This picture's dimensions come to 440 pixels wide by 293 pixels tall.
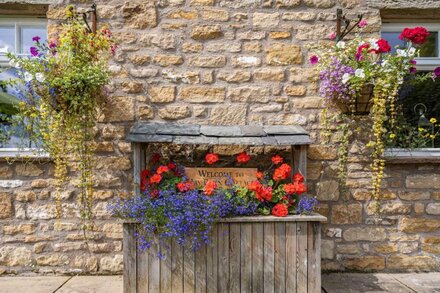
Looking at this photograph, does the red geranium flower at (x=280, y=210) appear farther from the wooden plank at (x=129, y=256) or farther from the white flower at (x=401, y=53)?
the white flower at (x=401, y=53)

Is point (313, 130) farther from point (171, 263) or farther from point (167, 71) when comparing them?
point (171, 263)

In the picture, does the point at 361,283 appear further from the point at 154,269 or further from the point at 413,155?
the point at 154,269

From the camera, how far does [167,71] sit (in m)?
3.59

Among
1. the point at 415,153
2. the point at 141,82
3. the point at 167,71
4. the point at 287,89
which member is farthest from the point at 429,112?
the point at 141,82

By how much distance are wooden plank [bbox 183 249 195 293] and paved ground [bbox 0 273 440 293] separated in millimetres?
647

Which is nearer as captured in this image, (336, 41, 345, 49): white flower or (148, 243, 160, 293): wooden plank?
(148, 243, 160, 293): wooden plank

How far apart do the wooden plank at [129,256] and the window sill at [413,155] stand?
8.02 feet

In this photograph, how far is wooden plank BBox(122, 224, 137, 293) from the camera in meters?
2.86

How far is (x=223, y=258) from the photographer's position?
9.58 feet

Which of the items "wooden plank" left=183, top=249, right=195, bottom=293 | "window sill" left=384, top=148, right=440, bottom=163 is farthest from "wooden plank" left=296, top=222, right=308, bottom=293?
"window sill" left=384, top=148, right=440, bottom=163

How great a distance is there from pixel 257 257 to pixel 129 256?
39.3 inches

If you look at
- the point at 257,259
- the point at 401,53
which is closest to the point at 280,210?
the point at 257,259

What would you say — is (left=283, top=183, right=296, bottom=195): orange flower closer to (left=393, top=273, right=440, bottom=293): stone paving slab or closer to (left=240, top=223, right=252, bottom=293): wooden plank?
(left=240, top=223, right=252, bottom=293): wooden plank

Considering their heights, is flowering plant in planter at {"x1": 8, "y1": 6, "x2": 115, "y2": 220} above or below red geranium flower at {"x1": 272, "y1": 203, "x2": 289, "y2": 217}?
above
